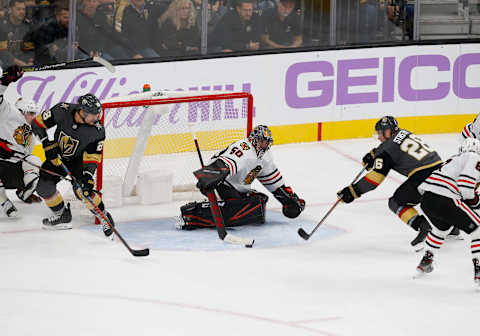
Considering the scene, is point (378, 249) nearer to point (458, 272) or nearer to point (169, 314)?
point (458, 272)

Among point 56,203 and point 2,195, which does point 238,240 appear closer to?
point 56,203

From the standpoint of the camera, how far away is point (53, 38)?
28.4ft

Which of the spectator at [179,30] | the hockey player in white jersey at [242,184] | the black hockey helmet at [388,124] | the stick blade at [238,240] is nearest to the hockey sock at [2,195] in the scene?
the hockey player in white jersey at [242,184]

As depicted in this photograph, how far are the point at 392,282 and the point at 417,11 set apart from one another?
5.03 m

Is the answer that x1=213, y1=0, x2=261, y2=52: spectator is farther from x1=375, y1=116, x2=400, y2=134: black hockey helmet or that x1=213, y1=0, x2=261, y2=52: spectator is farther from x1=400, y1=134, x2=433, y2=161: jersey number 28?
x1=400, y1=134, x2=433, y2=161: jersey number 28

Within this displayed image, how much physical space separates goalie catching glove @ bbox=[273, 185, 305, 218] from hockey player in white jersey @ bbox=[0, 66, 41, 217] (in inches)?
73.5

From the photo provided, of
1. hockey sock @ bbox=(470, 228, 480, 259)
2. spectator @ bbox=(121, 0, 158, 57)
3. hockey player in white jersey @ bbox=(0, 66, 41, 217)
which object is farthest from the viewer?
spectator @ bbox=(121, 0, 158, 57)

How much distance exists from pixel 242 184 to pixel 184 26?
2623 millimetres

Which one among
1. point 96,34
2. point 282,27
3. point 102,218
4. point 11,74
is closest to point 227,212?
point 102,218

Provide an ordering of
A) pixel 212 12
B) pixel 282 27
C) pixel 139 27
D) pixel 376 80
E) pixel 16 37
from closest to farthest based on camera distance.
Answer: pixel 16 37 < pixel 139 27 < pixel 212 12 < pixel 282 27 < pixel 376 80

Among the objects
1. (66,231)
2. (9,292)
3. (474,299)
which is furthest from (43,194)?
(474,299)

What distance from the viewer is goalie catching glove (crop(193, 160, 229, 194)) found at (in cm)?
684

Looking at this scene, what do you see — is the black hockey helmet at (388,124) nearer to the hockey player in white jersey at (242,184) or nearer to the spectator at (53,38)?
the hockey player in white jersey at (242,184)

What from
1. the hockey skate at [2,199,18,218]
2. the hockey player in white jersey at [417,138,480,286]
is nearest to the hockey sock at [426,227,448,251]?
the hockey player in white jersey at [417,138,480,286]
